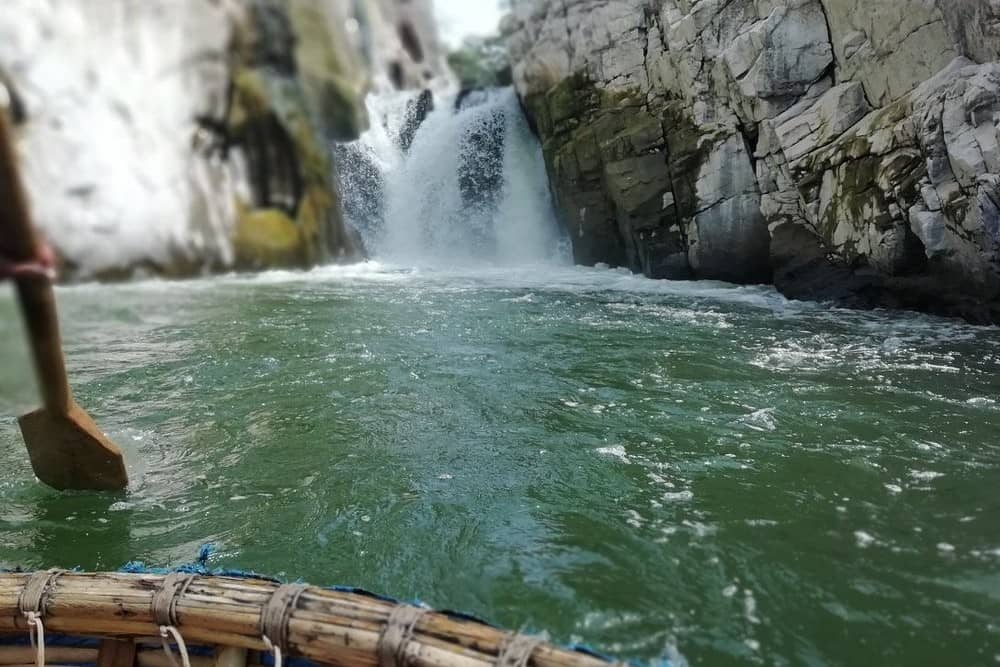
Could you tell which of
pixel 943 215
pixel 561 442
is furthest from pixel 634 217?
pixel 561 442

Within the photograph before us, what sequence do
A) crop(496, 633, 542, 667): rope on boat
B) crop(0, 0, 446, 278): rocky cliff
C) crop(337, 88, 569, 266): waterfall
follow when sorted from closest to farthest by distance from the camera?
1. crop(0, 0, 446, 278): rocky cliff
2. crop(496, 633, 542, 667): rope on boat
3. crop(337, 88, 569, 266): waterfall

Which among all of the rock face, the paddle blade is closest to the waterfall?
the rock face

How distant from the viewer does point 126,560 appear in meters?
4.41

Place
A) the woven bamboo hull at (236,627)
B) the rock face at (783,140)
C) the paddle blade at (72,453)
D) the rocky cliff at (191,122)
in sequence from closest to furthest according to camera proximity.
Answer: the rocky cliff at (191,122) < the woven bamboo hull at (236,627) < the paddle blade at (72,453) < the rock face at (783,140)

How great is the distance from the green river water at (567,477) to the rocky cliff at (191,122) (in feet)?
0.68

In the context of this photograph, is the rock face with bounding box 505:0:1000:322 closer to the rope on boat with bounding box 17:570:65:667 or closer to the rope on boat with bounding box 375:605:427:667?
the rope on boat with bounding box 375:605:427:667

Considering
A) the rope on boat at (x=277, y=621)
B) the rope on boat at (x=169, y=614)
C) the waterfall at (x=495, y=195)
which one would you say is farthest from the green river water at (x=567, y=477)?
the waterfall at (x=495, y=195)

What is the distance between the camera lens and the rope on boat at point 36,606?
Answer: 3014 millimetres

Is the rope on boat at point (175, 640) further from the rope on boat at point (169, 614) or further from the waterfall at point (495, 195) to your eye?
the waterfall at point (495, 195)

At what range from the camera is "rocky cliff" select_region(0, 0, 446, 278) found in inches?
36.0

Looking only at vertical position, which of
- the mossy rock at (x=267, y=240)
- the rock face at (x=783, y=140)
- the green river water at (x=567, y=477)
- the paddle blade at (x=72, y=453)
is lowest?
the green river water at (x=567, y=477)

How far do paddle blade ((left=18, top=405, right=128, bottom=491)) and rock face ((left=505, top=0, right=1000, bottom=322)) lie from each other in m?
10.6

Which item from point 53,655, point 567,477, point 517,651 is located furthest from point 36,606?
point 567,477

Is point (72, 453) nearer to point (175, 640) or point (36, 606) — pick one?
point (36, 606)
